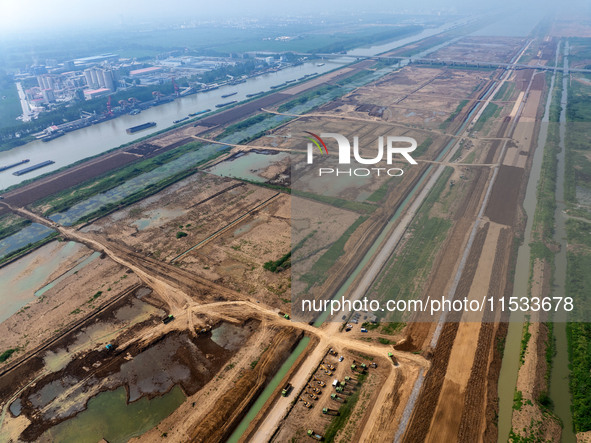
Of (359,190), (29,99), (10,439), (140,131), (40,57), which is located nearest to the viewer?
(10,439)

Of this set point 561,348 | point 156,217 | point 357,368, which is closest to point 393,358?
point 357,368

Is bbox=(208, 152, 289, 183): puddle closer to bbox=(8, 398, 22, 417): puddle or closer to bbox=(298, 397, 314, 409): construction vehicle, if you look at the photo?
bbox=(298, 397, 314, 409): construction vehicle

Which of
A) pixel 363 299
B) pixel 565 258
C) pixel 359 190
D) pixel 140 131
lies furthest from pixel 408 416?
pixel 140 131

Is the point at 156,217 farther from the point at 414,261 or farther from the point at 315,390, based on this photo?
the point at 414,261

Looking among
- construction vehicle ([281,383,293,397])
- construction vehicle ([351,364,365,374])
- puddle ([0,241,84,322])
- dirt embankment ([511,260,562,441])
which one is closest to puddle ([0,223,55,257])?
puddle ([0,241,84,322])

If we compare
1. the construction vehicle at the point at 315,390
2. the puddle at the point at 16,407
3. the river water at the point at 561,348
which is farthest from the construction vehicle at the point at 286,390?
the puddle at the point at 16,407

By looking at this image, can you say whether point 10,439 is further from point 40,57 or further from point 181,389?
point 40,57
